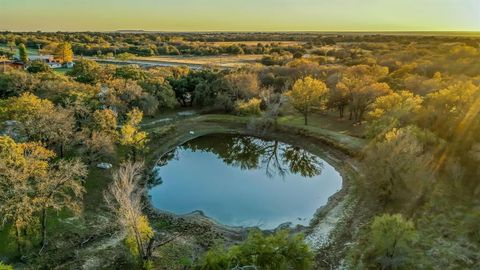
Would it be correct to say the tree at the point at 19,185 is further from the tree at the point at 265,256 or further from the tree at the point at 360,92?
the tree at the point at 360,92

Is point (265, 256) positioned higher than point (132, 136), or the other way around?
point (132, 136)

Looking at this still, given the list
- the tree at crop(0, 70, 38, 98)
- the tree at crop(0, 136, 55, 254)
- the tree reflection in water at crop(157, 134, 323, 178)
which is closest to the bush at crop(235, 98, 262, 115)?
the tree reflection in water at crop(157, 134, 323, 178)

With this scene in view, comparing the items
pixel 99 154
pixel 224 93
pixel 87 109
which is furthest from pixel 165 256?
pixel 224 93

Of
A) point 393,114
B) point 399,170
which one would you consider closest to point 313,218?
point 399,170

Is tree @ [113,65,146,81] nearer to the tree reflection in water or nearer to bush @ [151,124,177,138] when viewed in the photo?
bush @ [151,124,177,138]

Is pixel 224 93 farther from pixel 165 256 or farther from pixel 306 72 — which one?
pixel 165 256

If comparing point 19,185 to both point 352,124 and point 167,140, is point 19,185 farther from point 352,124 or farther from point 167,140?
point 352,124
